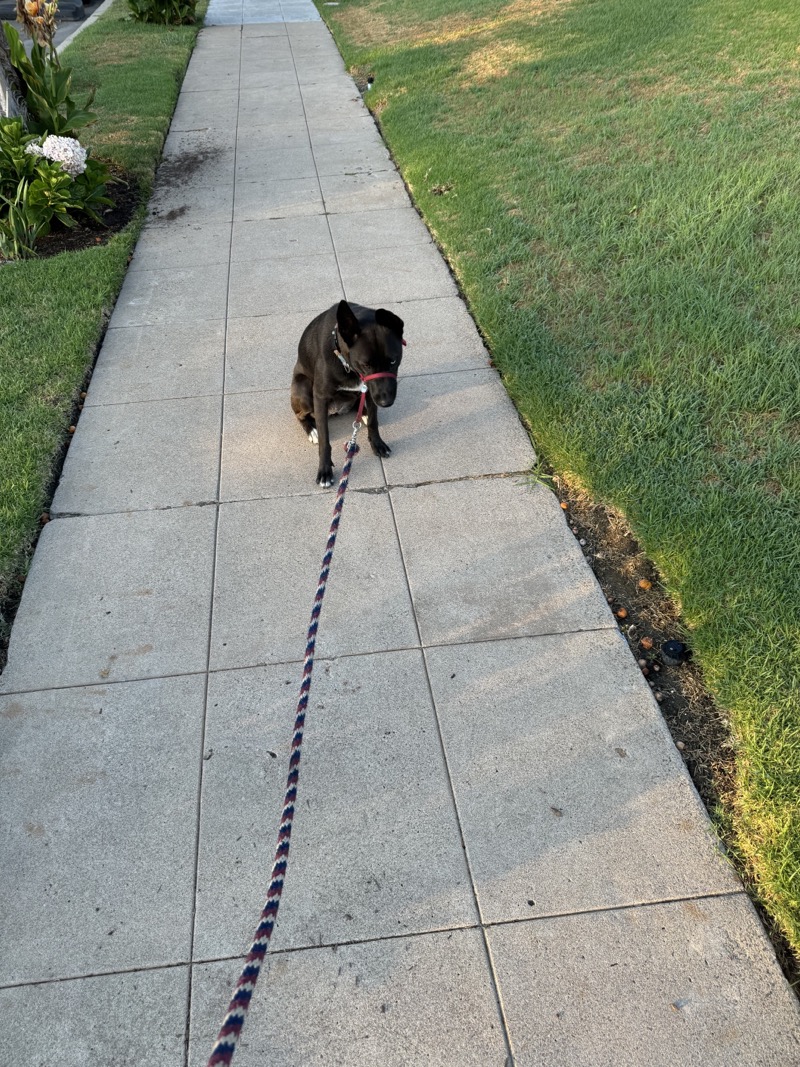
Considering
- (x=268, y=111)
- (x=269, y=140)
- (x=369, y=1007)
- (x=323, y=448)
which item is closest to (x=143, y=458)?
(x=323, y=448)

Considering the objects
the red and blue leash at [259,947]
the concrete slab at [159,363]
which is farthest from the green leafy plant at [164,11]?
the red and blue leash at [259,947]

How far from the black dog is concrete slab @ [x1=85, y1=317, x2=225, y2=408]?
1040 millimetres

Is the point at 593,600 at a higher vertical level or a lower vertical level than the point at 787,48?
lower

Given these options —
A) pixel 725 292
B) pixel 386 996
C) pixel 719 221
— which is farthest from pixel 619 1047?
pixel 719 221

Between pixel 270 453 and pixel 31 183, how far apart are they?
4.24 m

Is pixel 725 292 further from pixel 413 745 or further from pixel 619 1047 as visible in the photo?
pixel 619 1047

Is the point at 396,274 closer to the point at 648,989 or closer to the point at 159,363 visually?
the point at 159,363

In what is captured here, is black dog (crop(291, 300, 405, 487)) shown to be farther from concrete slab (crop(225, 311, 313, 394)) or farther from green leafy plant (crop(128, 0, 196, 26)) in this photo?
green leafy plant (crop(128, 0, 196, 26))

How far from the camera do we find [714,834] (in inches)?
105

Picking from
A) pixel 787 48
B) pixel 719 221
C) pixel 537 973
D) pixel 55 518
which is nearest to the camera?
pixel 537 973

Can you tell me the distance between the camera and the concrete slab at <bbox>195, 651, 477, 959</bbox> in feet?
8.18

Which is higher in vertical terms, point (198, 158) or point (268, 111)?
point (268, 111)

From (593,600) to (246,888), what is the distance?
6.36 ft

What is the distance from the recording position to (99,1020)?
2.28m
